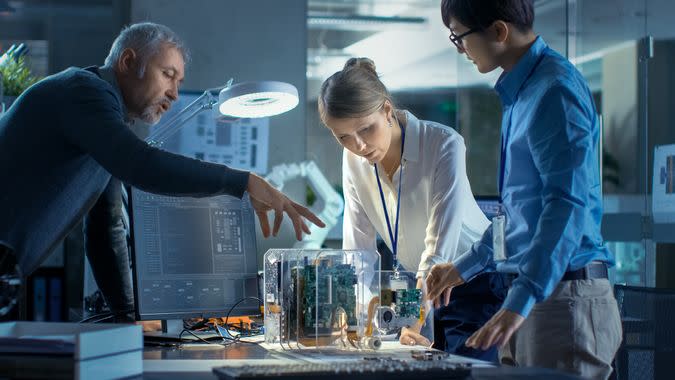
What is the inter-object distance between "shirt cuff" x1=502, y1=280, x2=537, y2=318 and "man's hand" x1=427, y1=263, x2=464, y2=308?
44cm

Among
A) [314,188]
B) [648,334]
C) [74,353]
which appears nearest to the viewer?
[74,353]

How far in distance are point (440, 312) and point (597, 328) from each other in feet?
2.58

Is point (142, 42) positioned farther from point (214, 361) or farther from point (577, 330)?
point (577, 330)

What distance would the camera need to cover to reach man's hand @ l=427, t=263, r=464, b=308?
1905 mm

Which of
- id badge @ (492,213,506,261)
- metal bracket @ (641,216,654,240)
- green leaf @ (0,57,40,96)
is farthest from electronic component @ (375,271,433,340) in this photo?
metal bracket @ (641,216,654,240)

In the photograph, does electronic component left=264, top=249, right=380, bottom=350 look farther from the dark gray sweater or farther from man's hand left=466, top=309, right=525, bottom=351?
man's hand left=466, top=309, right=525, bottom=351

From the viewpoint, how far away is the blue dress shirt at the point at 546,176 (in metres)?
1.46

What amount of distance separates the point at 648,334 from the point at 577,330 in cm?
Answer: 98

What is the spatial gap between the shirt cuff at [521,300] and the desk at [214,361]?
111mm

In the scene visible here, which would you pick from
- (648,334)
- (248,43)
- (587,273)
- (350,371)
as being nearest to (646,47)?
(248,43)

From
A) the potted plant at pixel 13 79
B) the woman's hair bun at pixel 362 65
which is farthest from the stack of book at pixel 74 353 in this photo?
the potted plant at pixel 13 79

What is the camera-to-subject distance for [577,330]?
1587mm

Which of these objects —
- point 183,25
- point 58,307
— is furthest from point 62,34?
point 183,25

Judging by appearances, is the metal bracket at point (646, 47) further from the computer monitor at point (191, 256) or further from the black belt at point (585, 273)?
the black belt at point (585, 273)
